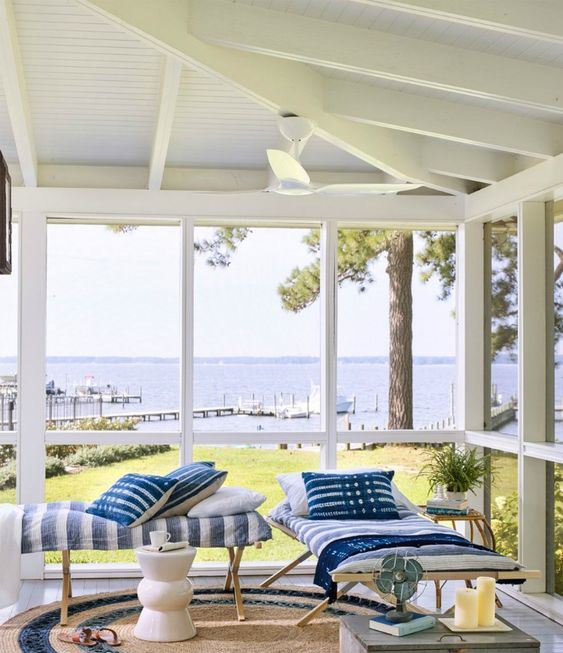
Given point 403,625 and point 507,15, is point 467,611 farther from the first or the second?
point 507,15

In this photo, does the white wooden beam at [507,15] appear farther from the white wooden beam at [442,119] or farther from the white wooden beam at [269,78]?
the white wooden beam at [442,119]

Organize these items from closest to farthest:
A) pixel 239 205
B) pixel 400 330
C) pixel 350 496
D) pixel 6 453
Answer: pixel 350 496
pixel 6 453
pixel 239 205
pixel 400 330

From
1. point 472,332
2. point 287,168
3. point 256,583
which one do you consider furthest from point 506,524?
point 287,168

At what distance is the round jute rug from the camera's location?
16.0 feet

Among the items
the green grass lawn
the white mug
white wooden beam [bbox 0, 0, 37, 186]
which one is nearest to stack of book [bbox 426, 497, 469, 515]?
the green grass lawn

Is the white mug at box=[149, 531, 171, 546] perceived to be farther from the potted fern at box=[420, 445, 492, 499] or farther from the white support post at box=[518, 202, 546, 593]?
the white support post at box=[518, 202, 546, 593]

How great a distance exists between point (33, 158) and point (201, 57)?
2174mm

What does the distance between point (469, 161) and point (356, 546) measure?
8.79 ft

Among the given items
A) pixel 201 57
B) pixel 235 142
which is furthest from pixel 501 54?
pixel 235 142

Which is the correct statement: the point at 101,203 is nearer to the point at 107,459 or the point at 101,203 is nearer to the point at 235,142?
the point at 235,142

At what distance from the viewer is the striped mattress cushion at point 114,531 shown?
523 centimetres

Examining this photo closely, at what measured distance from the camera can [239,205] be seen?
6711 mm

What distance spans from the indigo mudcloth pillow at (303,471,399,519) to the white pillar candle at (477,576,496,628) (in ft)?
5.69

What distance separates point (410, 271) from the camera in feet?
23.2
